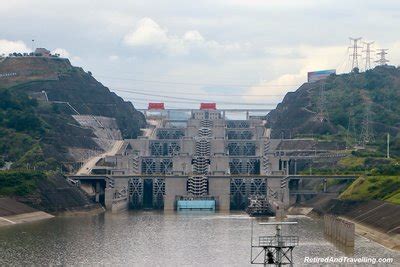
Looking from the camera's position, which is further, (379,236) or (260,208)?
(260,208)

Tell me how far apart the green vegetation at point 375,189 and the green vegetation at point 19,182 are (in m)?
53.8

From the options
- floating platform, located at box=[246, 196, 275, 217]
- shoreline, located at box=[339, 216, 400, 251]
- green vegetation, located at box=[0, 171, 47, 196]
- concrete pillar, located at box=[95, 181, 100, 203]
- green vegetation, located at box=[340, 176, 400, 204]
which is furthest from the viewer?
concrete pillar, located at box=[95, 181, 100, 203]

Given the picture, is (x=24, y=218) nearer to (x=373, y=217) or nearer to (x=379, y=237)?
(x=373, y=217)

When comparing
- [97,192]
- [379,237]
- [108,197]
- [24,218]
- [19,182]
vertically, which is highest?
[19,182]

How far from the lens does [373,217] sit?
434 feet

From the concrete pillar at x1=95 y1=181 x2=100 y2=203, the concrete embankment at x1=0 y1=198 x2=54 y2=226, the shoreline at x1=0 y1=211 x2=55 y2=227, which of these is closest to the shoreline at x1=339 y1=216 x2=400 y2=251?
the shoreline at x1=0 y1=211 x2=55 y2=227

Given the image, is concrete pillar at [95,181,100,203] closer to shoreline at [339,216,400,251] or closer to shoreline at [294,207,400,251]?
shoreline at [294,207,400,251]

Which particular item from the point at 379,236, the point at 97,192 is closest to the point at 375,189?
the point at 379,236

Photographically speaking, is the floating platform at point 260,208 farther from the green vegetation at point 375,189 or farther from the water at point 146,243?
the water at point 146,243

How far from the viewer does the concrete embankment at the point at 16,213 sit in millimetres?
143125

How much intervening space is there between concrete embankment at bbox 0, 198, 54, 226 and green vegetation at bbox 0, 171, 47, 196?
18.4 feet

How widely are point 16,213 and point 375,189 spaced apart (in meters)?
57.7

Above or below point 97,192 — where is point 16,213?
below

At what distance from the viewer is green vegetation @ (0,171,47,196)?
534 feet
